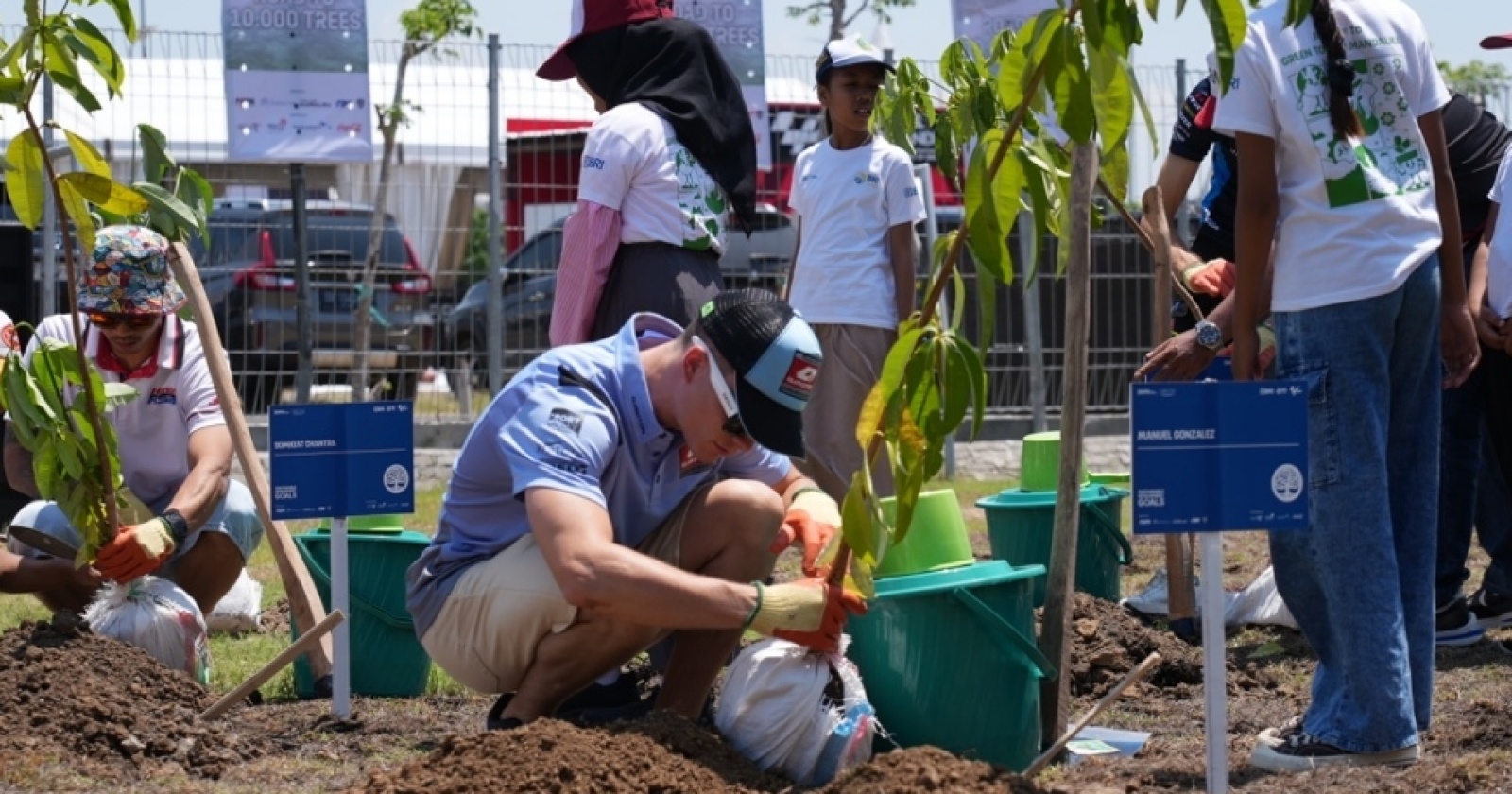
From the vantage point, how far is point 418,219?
11539mm

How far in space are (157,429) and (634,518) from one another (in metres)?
1.96

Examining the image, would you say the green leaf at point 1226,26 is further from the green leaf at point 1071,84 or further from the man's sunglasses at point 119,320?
the man's sunglasses at point 119,320

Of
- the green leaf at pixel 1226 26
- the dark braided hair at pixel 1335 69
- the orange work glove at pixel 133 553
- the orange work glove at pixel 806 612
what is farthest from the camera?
the orange work glove at pixel 133 553

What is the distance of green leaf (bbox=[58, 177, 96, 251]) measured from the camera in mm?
4750

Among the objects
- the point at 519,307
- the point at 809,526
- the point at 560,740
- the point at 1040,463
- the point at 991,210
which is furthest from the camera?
the point at 519,307

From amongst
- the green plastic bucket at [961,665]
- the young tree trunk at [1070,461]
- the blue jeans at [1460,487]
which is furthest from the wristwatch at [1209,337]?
the blue jeans at [1460,487]

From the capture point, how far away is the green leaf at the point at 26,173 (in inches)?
191

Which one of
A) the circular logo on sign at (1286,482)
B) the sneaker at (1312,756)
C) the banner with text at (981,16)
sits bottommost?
the sneaker at (1312,756)

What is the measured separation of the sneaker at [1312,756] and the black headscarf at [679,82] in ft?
7.06

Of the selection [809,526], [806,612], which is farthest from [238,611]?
[806,612]

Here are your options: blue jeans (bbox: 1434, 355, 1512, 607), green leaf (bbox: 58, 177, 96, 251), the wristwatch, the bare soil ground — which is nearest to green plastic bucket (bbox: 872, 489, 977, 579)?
the bare soil ground

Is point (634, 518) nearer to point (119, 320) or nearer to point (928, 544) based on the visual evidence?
point (928, 544)

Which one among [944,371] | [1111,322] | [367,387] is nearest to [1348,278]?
[944,371]

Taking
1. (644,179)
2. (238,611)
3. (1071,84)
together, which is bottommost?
(238,611)
